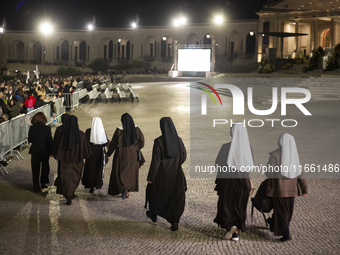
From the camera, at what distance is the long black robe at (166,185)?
253 inches

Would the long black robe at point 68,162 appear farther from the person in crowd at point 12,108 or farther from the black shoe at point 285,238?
the person in crowd at point 12,108

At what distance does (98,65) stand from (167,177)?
185 ft

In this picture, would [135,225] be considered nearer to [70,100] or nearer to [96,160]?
[96,160]

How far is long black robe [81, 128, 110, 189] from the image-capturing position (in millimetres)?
8242

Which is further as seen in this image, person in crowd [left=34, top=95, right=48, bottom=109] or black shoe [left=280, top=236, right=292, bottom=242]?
person in crowd [left=34, top=95, right=48, bottom=109]

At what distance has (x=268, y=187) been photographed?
5.90 m

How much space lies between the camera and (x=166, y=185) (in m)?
6.51

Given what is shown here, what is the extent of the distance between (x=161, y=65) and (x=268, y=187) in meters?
58.5

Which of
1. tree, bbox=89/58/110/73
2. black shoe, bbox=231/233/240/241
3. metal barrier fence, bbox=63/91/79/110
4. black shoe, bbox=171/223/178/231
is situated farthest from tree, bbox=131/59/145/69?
black shoe, bbox=231/233/240/241

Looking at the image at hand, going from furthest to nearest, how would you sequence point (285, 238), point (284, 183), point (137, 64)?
1. point (137, 64)
2. point (285, 238)
3. point (284, 183)

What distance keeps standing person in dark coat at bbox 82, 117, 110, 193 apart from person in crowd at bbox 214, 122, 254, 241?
291cm

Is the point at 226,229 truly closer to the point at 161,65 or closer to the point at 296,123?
the point at 296,123

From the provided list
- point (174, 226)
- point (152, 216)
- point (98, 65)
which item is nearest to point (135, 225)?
point (152, 216)

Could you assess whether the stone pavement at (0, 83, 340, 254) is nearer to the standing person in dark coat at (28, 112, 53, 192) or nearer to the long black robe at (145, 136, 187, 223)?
the long black robe at (145, 136, 187, 223)
